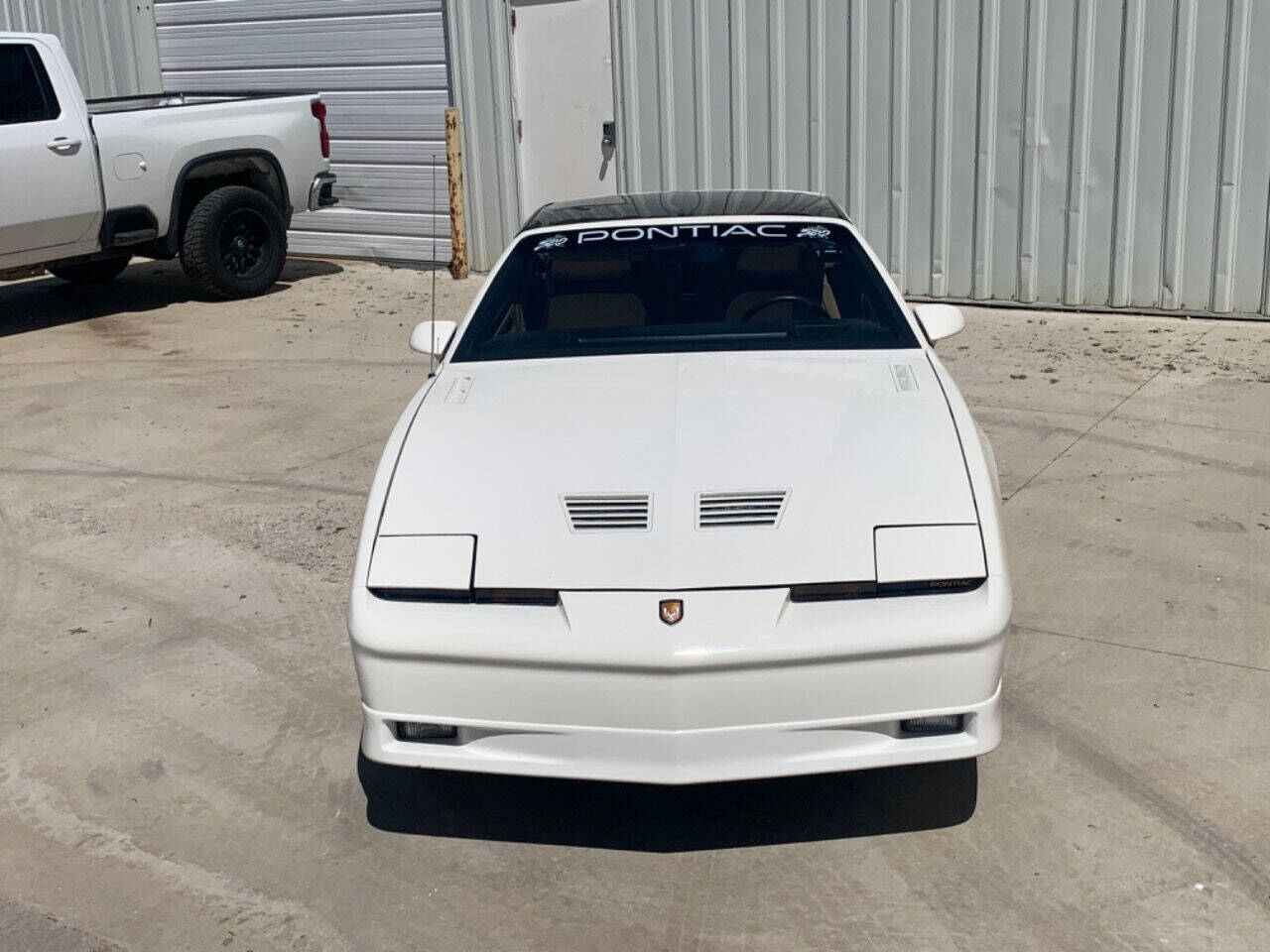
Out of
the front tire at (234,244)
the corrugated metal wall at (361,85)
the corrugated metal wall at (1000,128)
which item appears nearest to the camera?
the corrugated metal wall at (1000,128)

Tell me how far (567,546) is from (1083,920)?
149 cm

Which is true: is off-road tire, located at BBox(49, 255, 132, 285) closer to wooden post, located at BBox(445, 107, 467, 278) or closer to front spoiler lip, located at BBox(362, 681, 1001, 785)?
wooden post, located at BBox(445, 107, 467, 278)

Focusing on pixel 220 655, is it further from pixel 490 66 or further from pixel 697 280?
pixel 490 66

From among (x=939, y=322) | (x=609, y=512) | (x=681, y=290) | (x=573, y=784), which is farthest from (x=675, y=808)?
(x=939, y=322)

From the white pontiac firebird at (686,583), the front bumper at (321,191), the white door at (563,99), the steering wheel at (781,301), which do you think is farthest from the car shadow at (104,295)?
the white pontiac firebird at (686,583)

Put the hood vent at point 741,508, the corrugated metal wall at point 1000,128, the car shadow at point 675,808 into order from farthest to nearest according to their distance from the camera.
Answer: the corrugated metal wall at point 1000,128 → the car shadow at point 675,808 → the hood vent at point 741,508

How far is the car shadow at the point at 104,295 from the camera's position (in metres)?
11.4

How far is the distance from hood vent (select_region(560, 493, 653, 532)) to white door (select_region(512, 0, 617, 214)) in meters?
8.29

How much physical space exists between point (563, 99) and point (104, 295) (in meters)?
4.07

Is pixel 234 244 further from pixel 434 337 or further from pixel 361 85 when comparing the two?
pixel 434 337

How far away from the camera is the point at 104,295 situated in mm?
12234

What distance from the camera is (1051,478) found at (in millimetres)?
6703

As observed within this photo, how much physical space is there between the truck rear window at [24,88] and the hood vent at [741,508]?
8.22m

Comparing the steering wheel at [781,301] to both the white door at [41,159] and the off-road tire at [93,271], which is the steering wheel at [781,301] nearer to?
the white door at [41,159]
